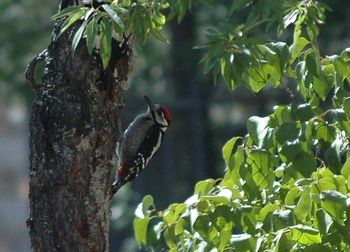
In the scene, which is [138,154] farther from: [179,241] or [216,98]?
[216,98]

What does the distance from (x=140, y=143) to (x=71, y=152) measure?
7.80 feet

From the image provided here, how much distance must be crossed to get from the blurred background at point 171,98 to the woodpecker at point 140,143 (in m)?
4.41

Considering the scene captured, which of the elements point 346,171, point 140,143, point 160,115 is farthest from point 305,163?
point 160,115

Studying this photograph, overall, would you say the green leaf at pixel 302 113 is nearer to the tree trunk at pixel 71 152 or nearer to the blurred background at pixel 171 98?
the tree trunk at pixel 71 152

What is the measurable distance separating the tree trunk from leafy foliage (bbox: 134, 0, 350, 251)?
0.28 metres

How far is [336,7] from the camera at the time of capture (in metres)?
10.3

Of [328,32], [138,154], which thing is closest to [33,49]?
[328,32]

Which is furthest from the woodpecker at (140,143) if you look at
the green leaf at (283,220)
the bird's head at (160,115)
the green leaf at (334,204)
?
the green leaf at (334,204)

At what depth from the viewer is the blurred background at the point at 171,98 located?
36.6 feet

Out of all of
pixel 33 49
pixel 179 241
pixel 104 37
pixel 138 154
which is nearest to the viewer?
pixel 104 37

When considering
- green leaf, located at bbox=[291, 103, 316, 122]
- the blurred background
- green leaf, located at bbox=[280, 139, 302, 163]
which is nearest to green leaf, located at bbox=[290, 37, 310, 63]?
green leaf, located at bbox=[291, 103, 316, 122]

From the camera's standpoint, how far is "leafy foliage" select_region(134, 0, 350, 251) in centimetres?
338

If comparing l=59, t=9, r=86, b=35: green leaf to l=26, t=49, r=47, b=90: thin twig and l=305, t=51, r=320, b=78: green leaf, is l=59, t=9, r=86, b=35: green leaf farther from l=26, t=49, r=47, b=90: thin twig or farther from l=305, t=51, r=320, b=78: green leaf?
l=305, t=51, r=320, b=78: green leaf

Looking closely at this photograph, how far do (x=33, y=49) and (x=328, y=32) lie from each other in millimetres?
2846
